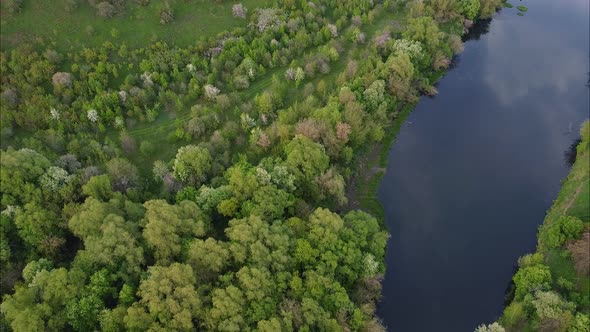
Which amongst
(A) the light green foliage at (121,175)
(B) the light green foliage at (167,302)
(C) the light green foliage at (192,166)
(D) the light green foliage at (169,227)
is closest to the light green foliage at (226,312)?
(B) the light green foliage at (167,302)

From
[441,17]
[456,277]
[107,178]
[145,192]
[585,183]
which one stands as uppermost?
[441,17]

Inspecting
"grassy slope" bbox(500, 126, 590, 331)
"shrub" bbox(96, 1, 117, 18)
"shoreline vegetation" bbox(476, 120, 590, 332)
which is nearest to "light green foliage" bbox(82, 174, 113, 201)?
"shrub" bbox(96, 1, 117, 18)

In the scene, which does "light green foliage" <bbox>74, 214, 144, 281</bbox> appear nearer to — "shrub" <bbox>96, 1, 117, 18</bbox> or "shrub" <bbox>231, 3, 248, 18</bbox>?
"shrub" <bbox>96, 1, 117, 18</bbox>

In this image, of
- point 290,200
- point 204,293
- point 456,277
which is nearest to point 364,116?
point 290,200

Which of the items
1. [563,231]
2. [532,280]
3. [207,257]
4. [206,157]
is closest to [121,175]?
[206,157]

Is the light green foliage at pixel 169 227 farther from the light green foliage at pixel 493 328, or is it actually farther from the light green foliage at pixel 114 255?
the light green foliage at pixel 493 328

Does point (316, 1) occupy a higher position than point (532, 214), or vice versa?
point (316, 1)

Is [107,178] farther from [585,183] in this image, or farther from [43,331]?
[585,183]
